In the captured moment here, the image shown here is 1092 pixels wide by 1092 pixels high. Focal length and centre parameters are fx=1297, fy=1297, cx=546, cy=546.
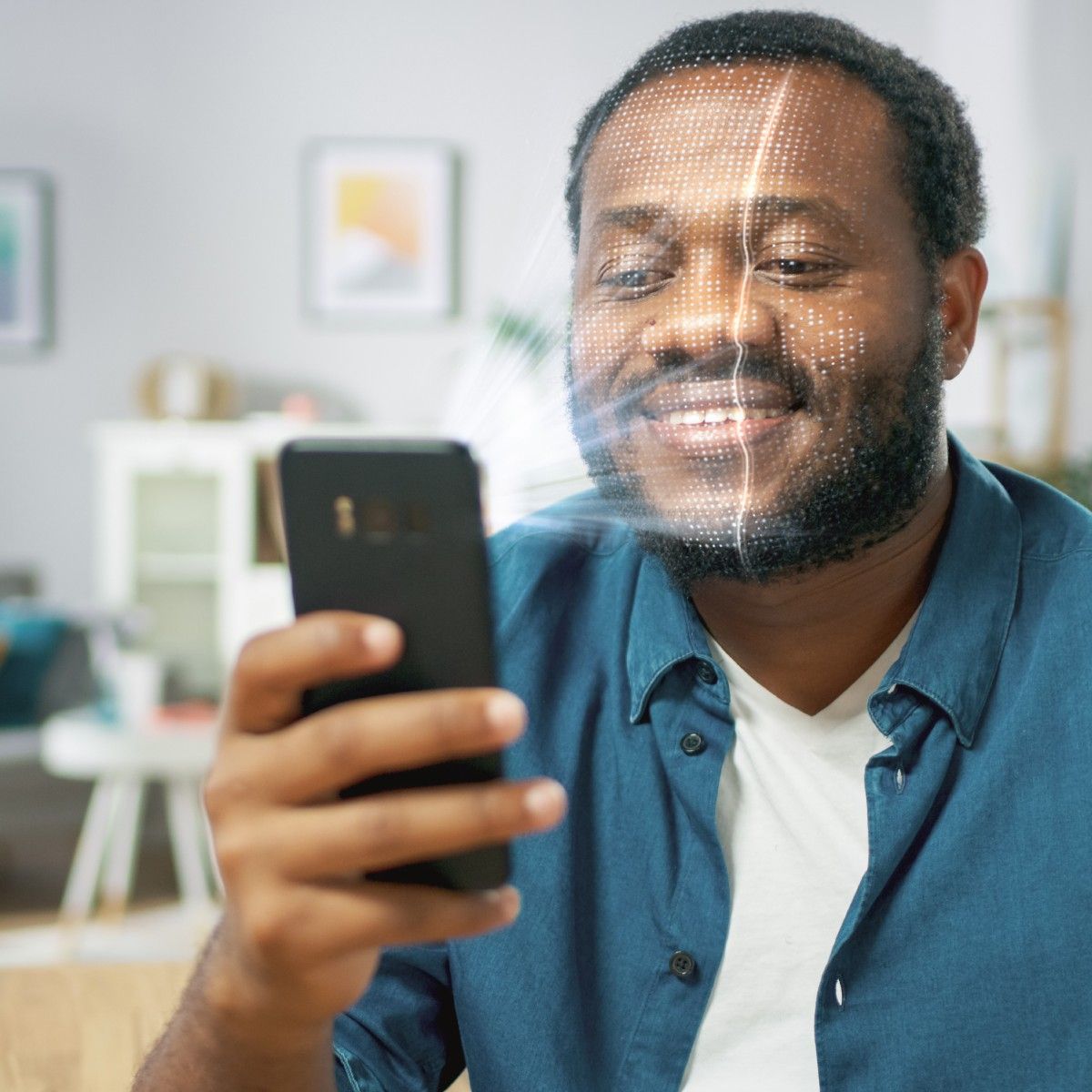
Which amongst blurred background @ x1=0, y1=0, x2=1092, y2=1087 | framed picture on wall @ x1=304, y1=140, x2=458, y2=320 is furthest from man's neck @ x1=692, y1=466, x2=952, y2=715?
framed picture on wall @ x1=304, y1=140, x2=458, y2=320

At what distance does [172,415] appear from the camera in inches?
115

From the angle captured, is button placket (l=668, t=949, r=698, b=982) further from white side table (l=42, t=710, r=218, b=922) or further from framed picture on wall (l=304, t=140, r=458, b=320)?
framed picture on wall (l=304, t=140, r=458, b=320)

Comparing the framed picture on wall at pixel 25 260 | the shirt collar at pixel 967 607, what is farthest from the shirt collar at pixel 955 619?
the framed picture on wall at pixel 25 260

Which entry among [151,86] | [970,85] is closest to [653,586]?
[970,85]

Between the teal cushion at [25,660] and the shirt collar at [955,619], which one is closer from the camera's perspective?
the shirt collar at [955,619]

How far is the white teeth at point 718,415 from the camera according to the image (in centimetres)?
48

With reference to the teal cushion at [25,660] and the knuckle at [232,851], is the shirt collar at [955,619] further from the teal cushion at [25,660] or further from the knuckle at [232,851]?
the teal cushion at [25,660]

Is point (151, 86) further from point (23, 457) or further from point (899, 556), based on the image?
point (899, 556)

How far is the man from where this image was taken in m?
0.47

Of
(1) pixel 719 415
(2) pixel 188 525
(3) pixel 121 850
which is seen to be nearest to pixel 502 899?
(1) pixel 719 415

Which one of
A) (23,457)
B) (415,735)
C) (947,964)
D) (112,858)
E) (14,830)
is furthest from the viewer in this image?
(23,457)

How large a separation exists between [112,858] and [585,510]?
2170 mm

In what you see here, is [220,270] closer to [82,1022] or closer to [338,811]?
[82,1022]

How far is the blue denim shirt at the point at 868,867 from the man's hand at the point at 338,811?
227 millimetres
